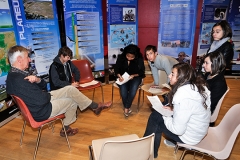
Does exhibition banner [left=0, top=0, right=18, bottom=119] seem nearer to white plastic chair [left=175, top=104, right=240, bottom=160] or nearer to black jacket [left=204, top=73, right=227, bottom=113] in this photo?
white plastic chair [left=175, top=104, right=240, bottom=160]

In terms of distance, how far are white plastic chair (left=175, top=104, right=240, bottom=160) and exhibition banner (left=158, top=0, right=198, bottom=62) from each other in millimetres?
3306

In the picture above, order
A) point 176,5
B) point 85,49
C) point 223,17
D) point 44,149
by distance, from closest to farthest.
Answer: point 44,149 → point 85,49 → point 176,5 → point 223,17

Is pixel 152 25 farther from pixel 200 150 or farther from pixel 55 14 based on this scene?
pixel 200 150

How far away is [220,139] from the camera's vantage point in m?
1.85

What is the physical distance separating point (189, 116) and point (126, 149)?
652 millimetres

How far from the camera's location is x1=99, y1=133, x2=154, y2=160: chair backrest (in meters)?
1.22

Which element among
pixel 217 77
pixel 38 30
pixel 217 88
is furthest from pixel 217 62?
pixel 38 30

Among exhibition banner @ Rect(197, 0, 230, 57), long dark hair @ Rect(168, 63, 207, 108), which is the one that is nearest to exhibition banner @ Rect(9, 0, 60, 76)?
long dark hair @ Rect(168, 63, 207, 108)

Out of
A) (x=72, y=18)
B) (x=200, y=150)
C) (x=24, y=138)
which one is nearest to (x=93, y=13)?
(x=72, y=18)

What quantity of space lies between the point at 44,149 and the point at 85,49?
7.63ft

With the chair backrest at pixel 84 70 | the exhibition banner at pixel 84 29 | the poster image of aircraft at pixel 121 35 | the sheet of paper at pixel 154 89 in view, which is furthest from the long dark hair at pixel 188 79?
the poster image of aircraft at pixel 121 35

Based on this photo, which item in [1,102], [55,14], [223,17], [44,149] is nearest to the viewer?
[44,149]

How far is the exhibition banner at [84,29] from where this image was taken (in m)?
3.84

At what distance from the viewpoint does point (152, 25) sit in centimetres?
541
